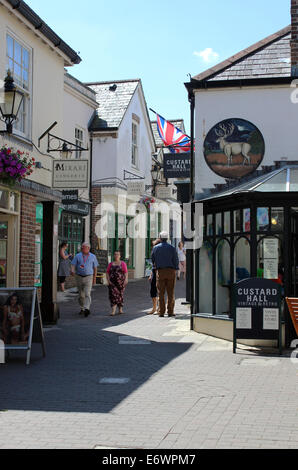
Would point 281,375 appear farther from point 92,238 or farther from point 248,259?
point 92,238

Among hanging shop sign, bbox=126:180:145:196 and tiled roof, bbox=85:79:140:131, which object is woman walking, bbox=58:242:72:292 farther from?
tiled roof, bbox=85:79:140:131

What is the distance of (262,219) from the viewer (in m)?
11.0

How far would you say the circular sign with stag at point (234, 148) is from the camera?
40.7ft

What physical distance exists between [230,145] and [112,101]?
16405 millimetres

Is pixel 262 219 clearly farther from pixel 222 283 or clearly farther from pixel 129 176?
pixel 129 176

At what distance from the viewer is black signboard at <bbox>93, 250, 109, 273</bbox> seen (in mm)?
24891

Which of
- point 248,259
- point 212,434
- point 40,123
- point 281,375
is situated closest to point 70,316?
point 40,123

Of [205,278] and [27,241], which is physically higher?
[27,241]

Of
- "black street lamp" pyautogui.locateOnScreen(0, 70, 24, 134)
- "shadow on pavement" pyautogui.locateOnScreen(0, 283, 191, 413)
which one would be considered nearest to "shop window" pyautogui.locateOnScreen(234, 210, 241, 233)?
"shadow on pavement" pyautogui.locateOnScreen(0, 283, 191, 413)

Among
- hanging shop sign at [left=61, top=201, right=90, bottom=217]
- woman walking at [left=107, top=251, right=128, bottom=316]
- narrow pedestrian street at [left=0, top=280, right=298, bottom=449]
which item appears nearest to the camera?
narrow pedestrian street at [left=0, top=280, right=298, bottom=449]

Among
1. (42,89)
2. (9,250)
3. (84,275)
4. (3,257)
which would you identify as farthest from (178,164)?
(3,257)

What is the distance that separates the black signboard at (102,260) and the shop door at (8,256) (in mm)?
12237

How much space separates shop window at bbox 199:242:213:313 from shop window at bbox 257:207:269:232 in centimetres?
143
